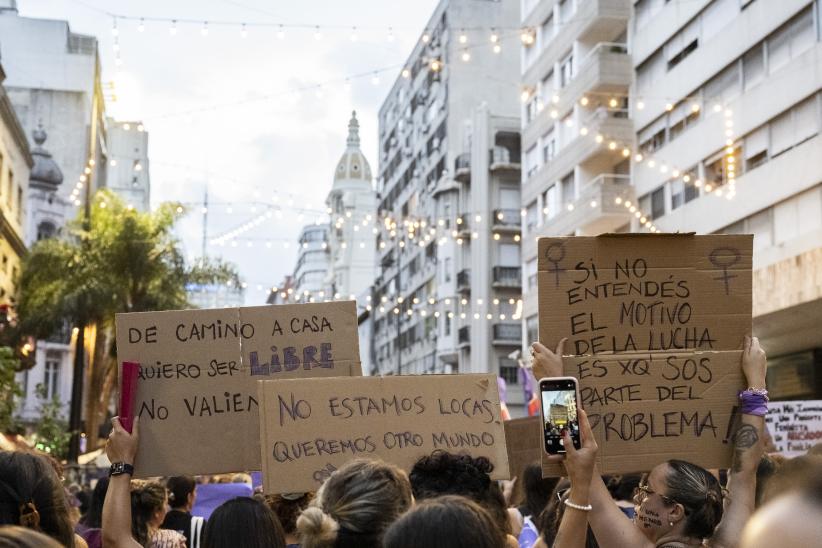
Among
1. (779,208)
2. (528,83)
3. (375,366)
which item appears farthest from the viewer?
(375,366)

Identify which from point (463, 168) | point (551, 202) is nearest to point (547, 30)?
point (551, 202)

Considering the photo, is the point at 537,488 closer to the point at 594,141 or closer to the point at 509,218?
the point at 594,141

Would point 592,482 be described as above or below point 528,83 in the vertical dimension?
below

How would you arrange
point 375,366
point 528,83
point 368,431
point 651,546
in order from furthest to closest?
1. point 375,366
2. point 528,83
3. point 368,431
4. point 651,546

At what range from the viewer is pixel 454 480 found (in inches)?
172

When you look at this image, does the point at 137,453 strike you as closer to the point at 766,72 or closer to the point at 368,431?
the point at 368,431

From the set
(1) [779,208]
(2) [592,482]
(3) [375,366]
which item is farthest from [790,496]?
(3) [375,366]

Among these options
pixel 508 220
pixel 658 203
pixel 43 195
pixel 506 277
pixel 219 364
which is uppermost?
pixel 43 195

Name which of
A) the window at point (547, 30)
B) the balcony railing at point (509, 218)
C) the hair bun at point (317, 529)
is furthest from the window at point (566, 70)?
the hair bun at point (317, 529)

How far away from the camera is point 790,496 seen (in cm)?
162

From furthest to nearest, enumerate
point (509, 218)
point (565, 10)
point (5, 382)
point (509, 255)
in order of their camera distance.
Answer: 1. point (509, 255)
2. point (509, 218)
3. point (565, 10)
4. point (5, 382)

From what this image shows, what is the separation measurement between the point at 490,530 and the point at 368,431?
2.49m

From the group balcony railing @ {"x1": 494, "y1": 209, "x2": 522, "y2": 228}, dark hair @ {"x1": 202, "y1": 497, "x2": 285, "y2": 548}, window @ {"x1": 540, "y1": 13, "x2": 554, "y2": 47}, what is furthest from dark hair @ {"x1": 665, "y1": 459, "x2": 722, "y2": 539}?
balcony railing @ {"x1": 494, "y1": 209, "x2": 522, "y2": 228}

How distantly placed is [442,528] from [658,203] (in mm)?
30215
